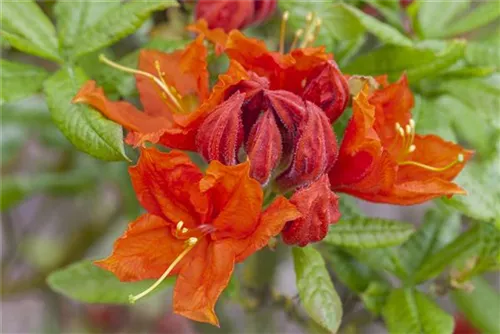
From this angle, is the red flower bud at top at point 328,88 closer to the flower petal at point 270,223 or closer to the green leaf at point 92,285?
the flower petal at point 270,223

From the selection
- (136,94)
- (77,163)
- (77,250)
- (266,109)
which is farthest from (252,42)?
(77,250)

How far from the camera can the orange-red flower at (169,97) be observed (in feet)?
2.62

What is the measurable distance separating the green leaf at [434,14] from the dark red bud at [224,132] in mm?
341

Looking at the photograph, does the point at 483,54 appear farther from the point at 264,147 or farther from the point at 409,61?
the point at 264,147

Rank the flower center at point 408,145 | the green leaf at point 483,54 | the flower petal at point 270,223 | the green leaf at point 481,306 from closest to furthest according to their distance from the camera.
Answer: the flower petal at point 270,223 → the flower center at point 408,145 → the green leaf at point 483,54 → the green leaf at point 481,306

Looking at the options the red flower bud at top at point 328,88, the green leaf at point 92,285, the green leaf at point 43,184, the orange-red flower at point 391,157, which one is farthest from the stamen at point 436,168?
the green leaf at point 43,184

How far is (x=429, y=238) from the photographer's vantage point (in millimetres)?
1083

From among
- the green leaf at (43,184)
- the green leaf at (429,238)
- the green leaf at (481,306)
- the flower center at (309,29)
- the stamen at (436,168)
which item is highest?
the flower center at (309,29)

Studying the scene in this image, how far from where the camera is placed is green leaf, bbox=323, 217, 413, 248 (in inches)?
35.3

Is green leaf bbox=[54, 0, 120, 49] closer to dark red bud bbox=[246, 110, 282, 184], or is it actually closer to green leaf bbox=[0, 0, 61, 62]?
green leaf bbox=[0, 0, 61, 62]

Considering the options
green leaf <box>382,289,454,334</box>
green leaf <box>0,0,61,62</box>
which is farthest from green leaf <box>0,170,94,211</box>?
green leaf <box>382,289,454,334</box>

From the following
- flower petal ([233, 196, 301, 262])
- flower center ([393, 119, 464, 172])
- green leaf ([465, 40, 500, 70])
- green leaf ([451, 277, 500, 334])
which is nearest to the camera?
flower petal ([233, 196, 301, 262])

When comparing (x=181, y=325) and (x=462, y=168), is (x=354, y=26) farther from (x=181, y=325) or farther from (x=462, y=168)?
(x=181, y=325)

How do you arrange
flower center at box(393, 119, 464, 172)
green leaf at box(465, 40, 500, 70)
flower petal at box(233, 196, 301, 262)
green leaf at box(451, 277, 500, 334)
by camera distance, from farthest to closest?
1. green leaf at box(451, 277, 500, 334)
2. green leaf at box(465, 40, 500, 70)
3. flower center at box(393, 119, 464, 172)
4. flower petal at box(233, 196, 301, 262)
